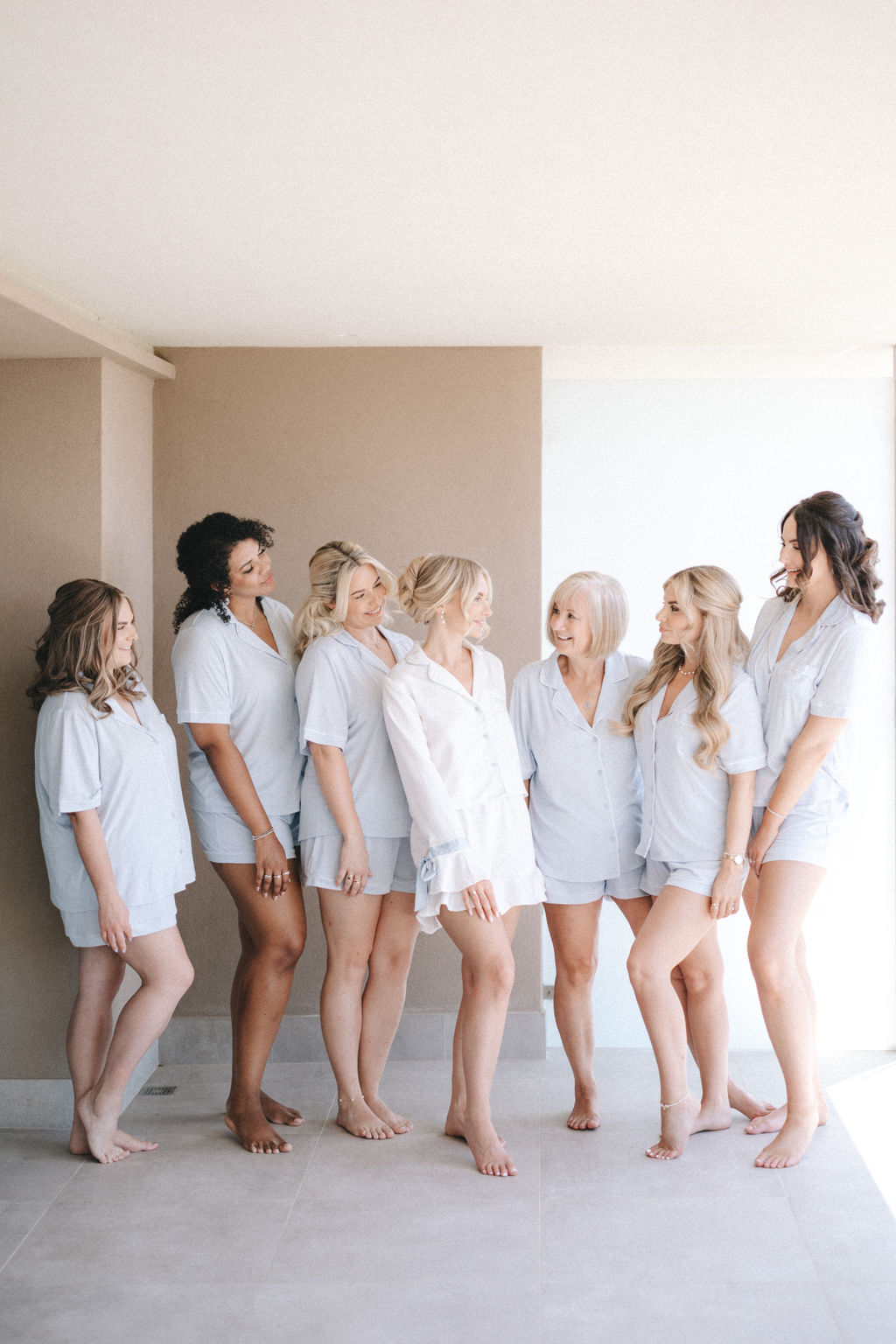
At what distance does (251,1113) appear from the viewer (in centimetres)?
376

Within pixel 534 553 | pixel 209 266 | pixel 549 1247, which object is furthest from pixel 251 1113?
pixel 209 266

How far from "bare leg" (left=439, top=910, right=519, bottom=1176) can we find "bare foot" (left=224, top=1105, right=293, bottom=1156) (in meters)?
0.59

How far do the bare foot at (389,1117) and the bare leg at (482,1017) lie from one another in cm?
30

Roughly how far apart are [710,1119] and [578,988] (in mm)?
562

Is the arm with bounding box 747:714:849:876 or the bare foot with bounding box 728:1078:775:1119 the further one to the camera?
the bare foot with bounding box 728:1078:775:1119

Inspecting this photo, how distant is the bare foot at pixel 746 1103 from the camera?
3863 millimetres

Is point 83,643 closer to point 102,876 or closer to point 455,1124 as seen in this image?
point 102,876

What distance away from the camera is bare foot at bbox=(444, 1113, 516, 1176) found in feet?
11.4

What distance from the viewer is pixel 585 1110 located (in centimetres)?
385

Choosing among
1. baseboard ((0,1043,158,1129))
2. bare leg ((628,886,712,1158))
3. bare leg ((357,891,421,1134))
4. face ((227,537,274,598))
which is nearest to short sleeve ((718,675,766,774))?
bare leg ((628,886,712,1158))

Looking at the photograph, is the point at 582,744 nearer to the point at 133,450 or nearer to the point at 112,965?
the point at 112,965

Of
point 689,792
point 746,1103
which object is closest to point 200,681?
point 689,792

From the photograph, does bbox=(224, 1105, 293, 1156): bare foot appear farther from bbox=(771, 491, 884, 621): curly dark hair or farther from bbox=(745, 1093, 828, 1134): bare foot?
bbox=(771, 491, 884, 621): curly dark hair

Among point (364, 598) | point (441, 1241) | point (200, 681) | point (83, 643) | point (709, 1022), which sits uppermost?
point (364, 598)
